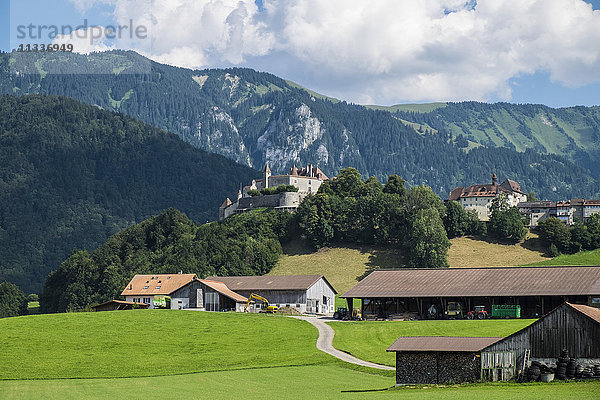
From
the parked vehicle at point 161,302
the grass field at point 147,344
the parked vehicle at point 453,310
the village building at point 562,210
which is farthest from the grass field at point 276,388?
the village building at point 562,210

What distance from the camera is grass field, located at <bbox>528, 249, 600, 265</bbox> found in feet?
453

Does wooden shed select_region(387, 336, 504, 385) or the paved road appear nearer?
wooden shed select_region(387, 336, 504, 385)

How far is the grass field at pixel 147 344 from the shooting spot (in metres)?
62.3

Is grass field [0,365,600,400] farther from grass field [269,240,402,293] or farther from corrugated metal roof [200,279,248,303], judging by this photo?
grass field [269,240,402,293]

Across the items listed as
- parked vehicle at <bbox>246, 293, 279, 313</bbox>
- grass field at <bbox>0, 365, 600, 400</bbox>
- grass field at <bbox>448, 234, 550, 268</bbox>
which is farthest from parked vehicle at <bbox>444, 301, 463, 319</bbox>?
grass field at <bbox>448, 234, 550, 268</bbox>

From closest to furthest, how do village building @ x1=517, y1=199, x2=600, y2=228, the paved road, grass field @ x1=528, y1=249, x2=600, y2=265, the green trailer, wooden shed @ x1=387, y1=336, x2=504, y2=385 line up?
1. wooden shed @ x1=387, y1=336, x2=504, y2=385
2. the paved road
3. the green trailer
4. grass field @ x1=528, y1=249, x2=600, y2=265
5. village building @ x1=517, y1=199, x2=600, y2=228

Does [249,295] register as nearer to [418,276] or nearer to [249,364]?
[418,276]

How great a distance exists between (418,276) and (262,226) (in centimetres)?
6676

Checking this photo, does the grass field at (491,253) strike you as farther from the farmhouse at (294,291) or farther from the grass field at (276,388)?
the grass field at (276,388)

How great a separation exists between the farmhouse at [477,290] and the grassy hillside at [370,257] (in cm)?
4260

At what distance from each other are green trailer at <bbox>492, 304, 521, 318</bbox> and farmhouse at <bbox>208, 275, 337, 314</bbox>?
26672 mm

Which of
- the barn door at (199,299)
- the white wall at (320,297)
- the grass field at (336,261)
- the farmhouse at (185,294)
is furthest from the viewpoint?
the grass field at (336,261)

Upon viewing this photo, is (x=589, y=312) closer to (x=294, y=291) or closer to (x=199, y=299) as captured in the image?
(x=294, y=291)

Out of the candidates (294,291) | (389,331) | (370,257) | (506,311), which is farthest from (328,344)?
(370,257)
